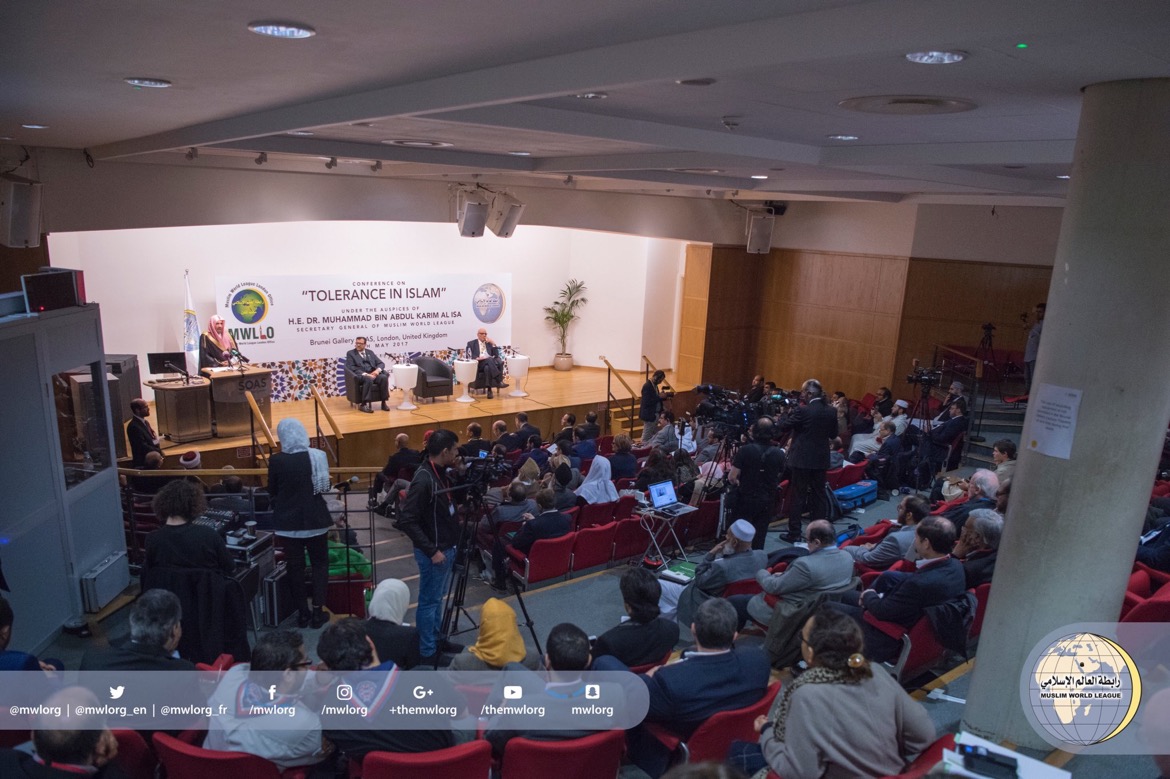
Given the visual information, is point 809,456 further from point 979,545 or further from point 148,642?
point 148,642

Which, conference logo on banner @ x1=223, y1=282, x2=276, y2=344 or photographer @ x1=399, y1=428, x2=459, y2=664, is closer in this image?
photographer @ x1=399, y1=428, x2=459, y2=664

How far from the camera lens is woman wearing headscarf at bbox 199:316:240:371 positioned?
35.7 feet

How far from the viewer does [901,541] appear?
523 cm

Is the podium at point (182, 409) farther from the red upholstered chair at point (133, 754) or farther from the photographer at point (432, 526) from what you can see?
the red upholstered chair at point (133, 754)

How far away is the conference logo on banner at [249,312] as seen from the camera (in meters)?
11.9

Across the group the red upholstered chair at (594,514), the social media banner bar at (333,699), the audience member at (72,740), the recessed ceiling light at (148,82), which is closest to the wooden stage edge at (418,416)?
the red upholstered chair at (594,514)

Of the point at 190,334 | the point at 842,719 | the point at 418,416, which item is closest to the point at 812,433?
the point at 842,719

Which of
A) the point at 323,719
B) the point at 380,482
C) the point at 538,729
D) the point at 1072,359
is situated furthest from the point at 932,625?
the point at 380,482

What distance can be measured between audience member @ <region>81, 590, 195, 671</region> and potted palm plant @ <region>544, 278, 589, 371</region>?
12.7 meters

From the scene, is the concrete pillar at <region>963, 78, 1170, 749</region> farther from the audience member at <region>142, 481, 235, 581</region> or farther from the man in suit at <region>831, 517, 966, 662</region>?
the audience member at <region>142, 481, 235, 581</region>

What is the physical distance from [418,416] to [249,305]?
3.18m

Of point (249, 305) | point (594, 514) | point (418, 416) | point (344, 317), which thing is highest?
point (249, 305)

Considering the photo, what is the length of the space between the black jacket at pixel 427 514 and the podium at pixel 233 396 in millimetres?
6699

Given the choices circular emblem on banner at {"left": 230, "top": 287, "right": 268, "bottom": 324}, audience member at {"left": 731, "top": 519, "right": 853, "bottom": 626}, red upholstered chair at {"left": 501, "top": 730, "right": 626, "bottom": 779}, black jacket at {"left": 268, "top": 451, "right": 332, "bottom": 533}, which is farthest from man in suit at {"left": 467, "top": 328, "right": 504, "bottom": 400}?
red upholstered chair at {"left": 501, "top": 730, "right": 626, "bottom": 779}
